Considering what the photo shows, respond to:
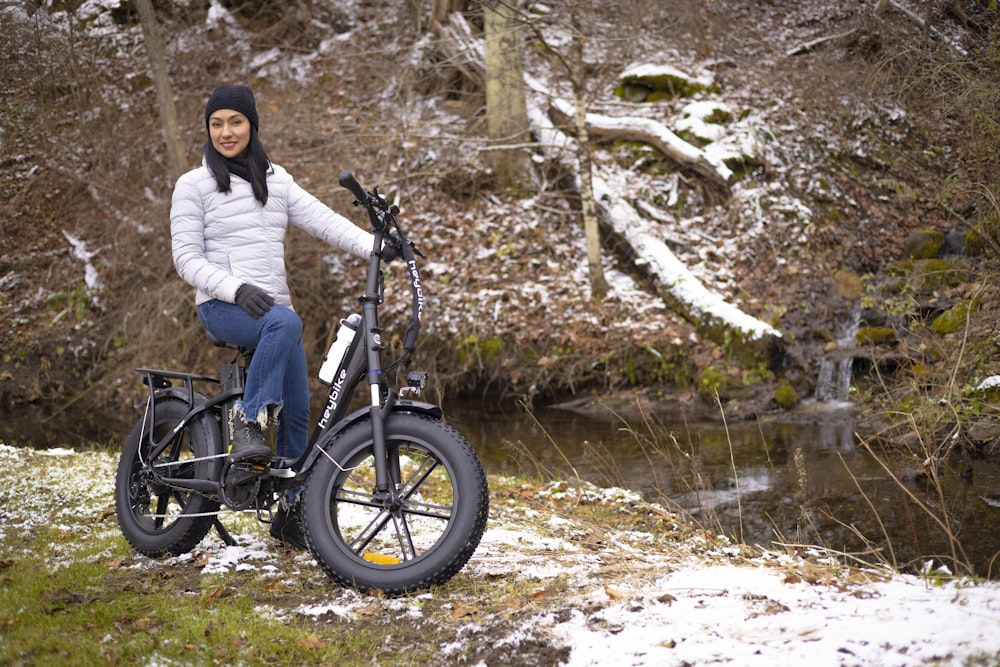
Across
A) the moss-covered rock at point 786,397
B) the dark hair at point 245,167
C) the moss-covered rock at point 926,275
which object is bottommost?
the moss-covered rock at point 786,397

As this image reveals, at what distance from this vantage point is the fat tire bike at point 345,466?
11.3 ft

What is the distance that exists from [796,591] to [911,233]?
394 inches

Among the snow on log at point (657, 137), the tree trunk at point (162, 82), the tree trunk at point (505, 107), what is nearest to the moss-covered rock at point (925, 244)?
the snow on log at point (657, 137)

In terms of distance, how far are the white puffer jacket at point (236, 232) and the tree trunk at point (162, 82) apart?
8.24 m

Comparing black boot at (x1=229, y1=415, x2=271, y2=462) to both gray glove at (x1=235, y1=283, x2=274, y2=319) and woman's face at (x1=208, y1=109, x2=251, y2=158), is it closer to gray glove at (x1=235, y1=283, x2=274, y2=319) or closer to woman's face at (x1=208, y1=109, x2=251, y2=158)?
gray glove at (x1=235, y1=283, x2=274, y2=319)

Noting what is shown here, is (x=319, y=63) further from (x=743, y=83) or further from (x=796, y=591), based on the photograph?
(x=796, y=591)

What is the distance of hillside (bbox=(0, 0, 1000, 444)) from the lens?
1057 cm

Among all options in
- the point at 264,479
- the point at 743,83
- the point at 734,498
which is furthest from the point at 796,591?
the point at 743,83

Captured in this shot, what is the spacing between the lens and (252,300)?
145 inches

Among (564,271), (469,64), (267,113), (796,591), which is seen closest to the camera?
(796,591)

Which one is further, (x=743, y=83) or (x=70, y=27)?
(x=743, y=83)

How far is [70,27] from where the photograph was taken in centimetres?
1116

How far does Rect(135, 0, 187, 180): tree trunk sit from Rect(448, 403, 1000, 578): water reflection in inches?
219

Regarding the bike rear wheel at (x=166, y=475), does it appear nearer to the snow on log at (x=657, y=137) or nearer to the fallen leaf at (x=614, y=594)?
the fallen leaf at (x=614, y=594)
